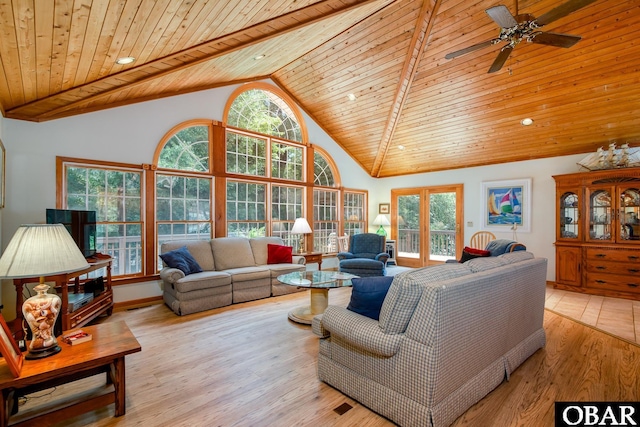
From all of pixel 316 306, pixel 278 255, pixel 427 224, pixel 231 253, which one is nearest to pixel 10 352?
pixel 316 306

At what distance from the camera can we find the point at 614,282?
16.1ft

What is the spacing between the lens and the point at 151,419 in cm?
198

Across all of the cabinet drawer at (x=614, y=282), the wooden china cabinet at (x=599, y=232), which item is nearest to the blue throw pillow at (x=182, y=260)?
the wooden china cabinet at (x=599, y=232)

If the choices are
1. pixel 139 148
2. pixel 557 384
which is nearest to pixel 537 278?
pixel 557 384

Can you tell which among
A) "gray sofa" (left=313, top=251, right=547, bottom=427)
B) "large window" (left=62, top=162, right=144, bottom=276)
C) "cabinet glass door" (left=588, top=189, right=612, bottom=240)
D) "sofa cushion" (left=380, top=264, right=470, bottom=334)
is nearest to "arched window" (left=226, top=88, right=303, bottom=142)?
"large window" (left=62, top=162, right=144, bottom=276)

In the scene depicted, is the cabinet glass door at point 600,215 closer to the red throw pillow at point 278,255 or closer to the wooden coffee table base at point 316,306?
Result: the wooden coffee table base at point 316,306

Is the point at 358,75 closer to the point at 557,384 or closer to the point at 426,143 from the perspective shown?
the point at 426,143

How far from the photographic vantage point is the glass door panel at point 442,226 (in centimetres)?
728

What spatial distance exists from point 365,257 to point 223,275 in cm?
291

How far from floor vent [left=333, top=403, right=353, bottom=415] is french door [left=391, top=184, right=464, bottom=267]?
5764 millimetres

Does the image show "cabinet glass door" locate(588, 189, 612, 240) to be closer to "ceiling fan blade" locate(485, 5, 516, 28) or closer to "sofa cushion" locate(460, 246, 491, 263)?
"sofa cushion" locate(460, 246, 491, 263)

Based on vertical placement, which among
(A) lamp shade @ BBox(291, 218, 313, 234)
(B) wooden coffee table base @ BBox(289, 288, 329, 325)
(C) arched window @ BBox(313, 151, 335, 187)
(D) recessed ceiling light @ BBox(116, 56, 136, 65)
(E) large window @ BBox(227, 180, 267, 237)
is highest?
(D) recessed ceiling light @ BBox(116, 56, 136, 65)

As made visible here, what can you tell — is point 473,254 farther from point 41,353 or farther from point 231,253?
point 41,353

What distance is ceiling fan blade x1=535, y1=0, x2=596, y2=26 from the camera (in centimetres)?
238
